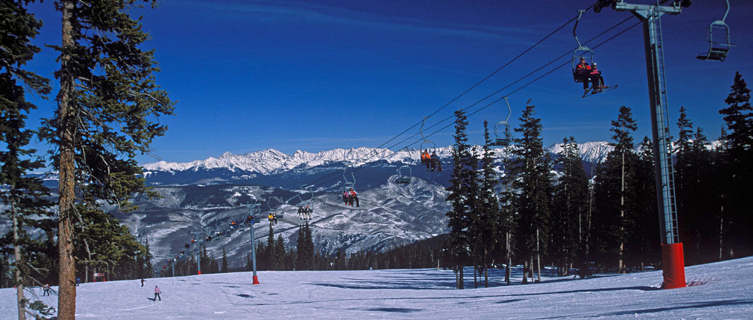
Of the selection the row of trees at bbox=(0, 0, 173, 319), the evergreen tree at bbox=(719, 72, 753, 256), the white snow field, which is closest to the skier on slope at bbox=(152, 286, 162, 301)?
the white snow field

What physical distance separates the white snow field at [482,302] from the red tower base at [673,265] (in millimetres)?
447

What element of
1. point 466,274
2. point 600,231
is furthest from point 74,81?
point 466,274

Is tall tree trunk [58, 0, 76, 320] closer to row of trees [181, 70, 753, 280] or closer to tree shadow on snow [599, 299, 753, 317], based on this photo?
tree shadow on snow [599, 299, 753, 317]

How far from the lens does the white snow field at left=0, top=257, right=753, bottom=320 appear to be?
1192 cm

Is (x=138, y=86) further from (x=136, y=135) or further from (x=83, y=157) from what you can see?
(x=83, y=157)

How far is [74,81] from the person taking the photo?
13742 mm

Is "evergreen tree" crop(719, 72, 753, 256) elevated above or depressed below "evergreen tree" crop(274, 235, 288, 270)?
above

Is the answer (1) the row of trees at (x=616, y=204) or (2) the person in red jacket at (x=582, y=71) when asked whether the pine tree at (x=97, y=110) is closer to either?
(2) the person in red jacket at (x=582, y=71)

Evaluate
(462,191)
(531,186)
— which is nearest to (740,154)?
(531,186)

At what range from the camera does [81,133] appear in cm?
1377

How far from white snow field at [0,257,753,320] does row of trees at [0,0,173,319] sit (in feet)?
38.4

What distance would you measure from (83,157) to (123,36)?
384 centimetres

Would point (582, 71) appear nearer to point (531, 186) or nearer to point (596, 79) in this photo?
point (596, 79)

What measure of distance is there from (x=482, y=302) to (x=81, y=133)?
17.6 metres
